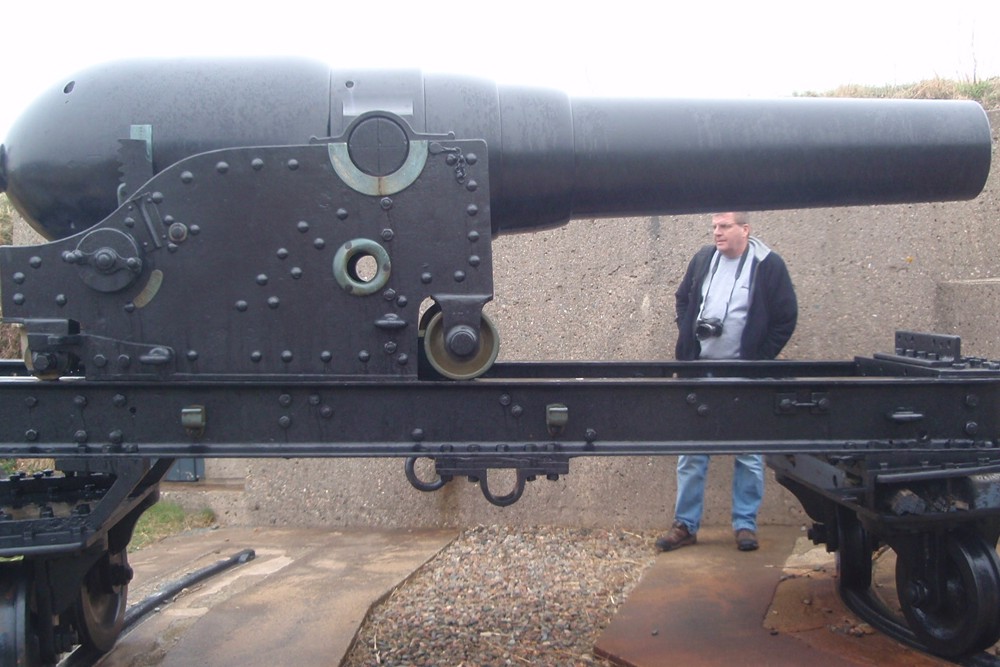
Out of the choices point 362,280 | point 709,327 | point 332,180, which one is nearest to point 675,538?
point 709,327

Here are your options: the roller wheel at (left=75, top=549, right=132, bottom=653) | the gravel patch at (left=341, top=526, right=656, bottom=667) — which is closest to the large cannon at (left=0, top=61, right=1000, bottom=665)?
the roller wheel at (left=75, top=549, right=132, bottom=653)

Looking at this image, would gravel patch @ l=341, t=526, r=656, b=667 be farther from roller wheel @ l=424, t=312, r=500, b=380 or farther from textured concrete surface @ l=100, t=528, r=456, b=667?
roller wheel @ l=424, t=312, r=500, b=380

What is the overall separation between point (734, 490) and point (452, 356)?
2.91m

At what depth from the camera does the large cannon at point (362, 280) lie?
2541mm

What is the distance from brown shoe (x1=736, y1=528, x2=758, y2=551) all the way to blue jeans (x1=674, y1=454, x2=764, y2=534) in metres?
0.03

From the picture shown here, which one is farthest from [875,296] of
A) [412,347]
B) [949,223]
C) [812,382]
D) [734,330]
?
[412,347]

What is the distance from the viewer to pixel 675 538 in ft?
16.5

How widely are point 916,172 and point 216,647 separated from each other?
3.21 metres

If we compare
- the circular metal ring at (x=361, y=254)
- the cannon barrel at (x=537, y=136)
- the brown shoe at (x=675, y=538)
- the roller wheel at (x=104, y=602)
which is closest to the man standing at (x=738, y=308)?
the brown shoe at (x=675, y=538)

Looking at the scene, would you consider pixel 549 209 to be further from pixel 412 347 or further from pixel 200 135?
pixel 200 135

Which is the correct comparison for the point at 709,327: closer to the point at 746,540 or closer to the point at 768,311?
the point at 768,311

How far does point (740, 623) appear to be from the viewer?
3.83 metres

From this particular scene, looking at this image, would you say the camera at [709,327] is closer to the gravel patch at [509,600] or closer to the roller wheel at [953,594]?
the gravel patch at [509,600]

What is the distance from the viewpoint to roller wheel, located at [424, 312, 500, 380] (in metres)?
2.59
